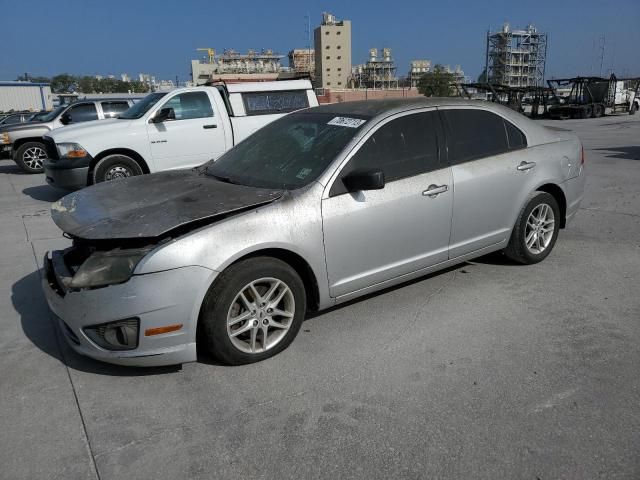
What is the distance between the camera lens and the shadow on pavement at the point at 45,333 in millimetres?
3211

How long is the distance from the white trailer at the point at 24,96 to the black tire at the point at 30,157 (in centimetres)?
2862

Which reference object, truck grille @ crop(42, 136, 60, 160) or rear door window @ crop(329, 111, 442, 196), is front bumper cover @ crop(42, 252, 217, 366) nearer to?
rear door window @ crop(329, 111, 442, 196)

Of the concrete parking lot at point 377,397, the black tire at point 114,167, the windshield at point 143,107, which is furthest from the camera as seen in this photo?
the windshield at point 143,107

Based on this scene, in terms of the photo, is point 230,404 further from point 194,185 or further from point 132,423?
point 194,185

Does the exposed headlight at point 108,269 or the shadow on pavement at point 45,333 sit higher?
the exposed headlight at point 108,269

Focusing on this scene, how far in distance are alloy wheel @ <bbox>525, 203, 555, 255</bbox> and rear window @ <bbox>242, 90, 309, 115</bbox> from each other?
5.85 meters

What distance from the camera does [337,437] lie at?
2.54 m

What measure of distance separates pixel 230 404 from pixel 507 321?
6.84ft

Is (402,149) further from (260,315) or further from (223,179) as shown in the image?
(260,315)

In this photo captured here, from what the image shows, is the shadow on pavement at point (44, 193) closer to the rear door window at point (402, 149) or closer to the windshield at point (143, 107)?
the windshield at point (143, 107)

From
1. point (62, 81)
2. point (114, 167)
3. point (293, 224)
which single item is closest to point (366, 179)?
point (293, 224)

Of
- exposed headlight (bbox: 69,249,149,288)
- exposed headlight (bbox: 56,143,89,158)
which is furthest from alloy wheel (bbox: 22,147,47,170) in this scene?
exposed headlight (bbox: 69,249,149,288)

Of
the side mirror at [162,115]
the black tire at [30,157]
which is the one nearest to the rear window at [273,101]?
the side mirror at [162,115]

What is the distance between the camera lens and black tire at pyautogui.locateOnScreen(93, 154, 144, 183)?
833 centimetres
